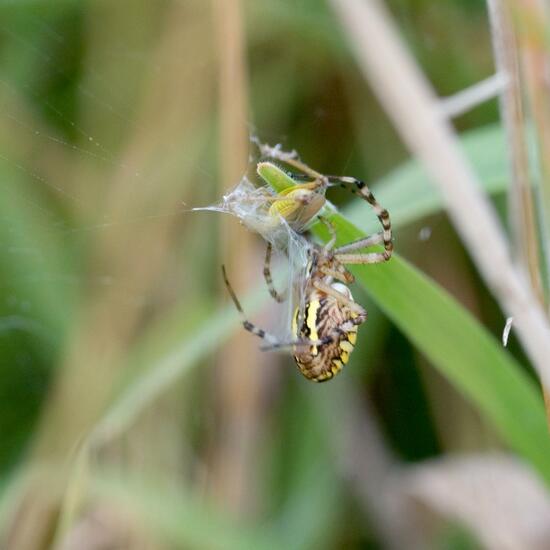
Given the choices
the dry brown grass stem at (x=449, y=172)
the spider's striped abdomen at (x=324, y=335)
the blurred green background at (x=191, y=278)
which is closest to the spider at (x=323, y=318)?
the spider's striped abdomen at (x=324, y=335)

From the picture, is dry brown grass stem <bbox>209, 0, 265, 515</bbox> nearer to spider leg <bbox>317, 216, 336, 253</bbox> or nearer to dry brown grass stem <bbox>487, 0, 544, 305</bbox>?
spider leg <bbox>317, 216, 336, 253</bbox>

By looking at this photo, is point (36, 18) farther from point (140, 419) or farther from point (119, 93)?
point (140, 419)

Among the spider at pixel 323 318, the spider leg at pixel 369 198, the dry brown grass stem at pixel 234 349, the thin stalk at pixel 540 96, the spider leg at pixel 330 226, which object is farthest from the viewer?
the dry brown grass stem at pixel 234 349

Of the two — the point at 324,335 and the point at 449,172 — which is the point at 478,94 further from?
the point at 324,335

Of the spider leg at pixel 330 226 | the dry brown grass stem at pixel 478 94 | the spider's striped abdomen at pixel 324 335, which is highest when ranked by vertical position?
the dry brown grass stem at pixel 478 94

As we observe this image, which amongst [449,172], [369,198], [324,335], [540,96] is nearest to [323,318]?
[324,335]

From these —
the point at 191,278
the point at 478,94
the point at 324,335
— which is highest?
the point at 191,278

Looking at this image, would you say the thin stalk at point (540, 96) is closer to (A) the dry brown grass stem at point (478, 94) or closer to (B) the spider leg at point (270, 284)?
(A) the dry brown grass stem at point (478, 94)

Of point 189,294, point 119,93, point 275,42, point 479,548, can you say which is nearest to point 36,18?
point 119,93
